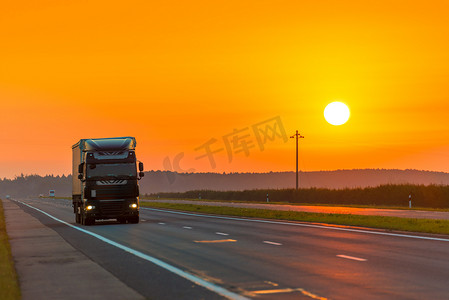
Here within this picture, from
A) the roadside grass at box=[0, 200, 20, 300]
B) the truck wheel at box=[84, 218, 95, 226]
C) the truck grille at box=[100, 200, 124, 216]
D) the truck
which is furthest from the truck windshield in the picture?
the roadside grass at box=[0, 200, 20, 300]

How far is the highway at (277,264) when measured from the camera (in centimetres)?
1031

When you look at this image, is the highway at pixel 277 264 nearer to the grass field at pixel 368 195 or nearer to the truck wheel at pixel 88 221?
the truck wheel at pixel 88 221

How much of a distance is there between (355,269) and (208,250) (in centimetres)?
524

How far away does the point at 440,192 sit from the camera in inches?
2239

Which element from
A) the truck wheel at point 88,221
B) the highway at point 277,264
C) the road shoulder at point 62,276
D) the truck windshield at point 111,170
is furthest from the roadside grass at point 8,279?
the truck wheel at point 88,221

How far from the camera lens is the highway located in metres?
10.3

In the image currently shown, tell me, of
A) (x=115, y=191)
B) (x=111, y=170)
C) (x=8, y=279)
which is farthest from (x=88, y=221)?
(x=8, y=279)

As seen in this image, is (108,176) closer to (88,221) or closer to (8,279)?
(88,221)

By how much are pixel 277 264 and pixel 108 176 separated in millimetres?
16789

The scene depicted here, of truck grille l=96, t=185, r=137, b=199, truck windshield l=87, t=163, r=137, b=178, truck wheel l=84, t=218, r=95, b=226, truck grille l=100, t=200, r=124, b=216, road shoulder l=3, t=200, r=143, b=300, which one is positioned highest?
truck windshield l=87, t=163, r=137, b=178

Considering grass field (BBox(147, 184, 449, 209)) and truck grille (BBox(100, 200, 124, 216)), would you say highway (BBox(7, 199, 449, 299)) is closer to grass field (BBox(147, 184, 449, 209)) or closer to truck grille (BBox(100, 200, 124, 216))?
truck grille (BBox(100, 200, 124, 216))

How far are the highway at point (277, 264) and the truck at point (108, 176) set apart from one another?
6.68 meters

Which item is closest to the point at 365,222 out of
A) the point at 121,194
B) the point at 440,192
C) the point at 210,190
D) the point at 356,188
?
the point at 121,194

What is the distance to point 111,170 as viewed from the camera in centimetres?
2942
